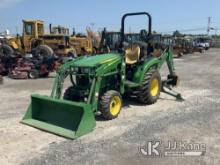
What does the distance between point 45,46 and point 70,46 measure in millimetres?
2177

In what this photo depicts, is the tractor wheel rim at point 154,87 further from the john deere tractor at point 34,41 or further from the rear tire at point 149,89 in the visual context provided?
the john deere tractor at point 34,41

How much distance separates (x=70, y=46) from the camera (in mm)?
21281

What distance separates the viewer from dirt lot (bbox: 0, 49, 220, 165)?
17.4ft

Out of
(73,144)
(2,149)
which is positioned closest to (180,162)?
(73,144)

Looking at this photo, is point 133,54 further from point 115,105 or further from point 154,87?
point 115,105

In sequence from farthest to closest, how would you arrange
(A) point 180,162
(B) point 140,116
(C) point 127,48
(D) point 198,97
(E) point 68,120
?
(D) point 198,97, (C) point 127,48, (B) point 140,116, (E) point 68,120, (A) point 180,162

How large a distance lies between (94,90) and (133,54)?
2113 millimetres

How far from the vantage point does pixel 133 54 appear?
28.4 ft

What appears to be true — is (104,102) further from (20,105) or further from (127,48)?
(20,105)

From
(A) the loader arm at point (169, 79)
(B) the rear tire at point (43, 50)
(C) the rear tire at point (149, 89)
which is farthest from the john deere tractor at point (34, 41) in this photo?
(C) the rear tire at point (149, 89)

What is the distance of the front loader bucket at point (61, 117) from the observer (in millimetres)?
6297

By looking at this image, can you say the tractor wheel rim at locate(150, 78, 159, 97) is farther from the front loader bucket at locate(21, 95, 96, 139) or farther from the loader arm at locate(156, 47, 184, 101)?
the front loader bucket at locate(21, 95, 96, 139)

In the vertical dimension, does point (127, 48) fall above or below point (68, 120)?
above

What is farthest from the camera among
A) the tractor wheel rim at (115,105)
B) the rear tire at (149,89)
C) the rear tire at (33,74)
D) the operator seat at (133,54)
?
the rear tire at (33,74)
